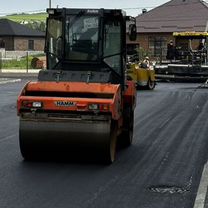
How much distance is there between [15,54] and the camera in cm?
8106

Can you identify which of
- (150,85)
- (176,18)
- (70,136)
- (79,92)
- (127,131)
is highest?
(176,18)

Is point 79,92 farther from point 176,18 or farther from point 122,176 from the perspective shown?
point 176,18

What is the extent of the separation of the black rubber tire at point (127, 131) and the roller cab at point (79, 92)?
1.2 inches

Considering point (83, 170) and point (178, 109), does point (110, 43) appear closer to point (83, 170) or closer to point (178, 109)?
point (83, 170)

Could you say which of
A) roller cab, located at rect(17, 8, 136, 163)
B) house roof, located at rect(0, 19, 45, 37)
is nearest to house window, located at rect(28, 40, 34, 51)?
house roof, located at rect(0, 19, 45, 37)

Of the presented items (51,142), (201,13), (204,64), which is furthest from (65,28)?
(201,13)

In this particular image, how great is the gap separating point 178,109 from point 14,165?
1118 centimetres

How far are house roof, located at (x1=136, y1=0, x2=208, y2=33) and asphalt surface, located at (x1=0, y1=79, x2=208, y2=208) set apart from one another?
53.8 metres

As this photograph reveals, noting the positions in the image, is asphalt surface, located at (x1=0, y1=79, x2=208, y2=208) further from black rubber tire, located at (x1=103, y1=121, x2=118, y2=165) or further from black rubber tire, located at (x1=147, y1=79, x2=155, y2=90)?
black rubber tire, located at (x1=147, y1=79, x2=155, y2=90)

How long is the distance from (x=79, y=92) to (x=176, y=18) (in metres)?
62.2

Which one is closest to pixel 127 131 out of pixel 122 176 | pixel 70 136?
pixel 70 136

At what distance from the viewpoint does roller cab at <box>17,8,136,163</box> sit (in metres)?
9.48

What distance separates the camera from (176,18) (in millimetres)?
70375

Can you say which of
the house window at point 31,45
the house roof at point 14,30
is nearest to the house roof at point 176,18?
A: the house roof at point 14,30
